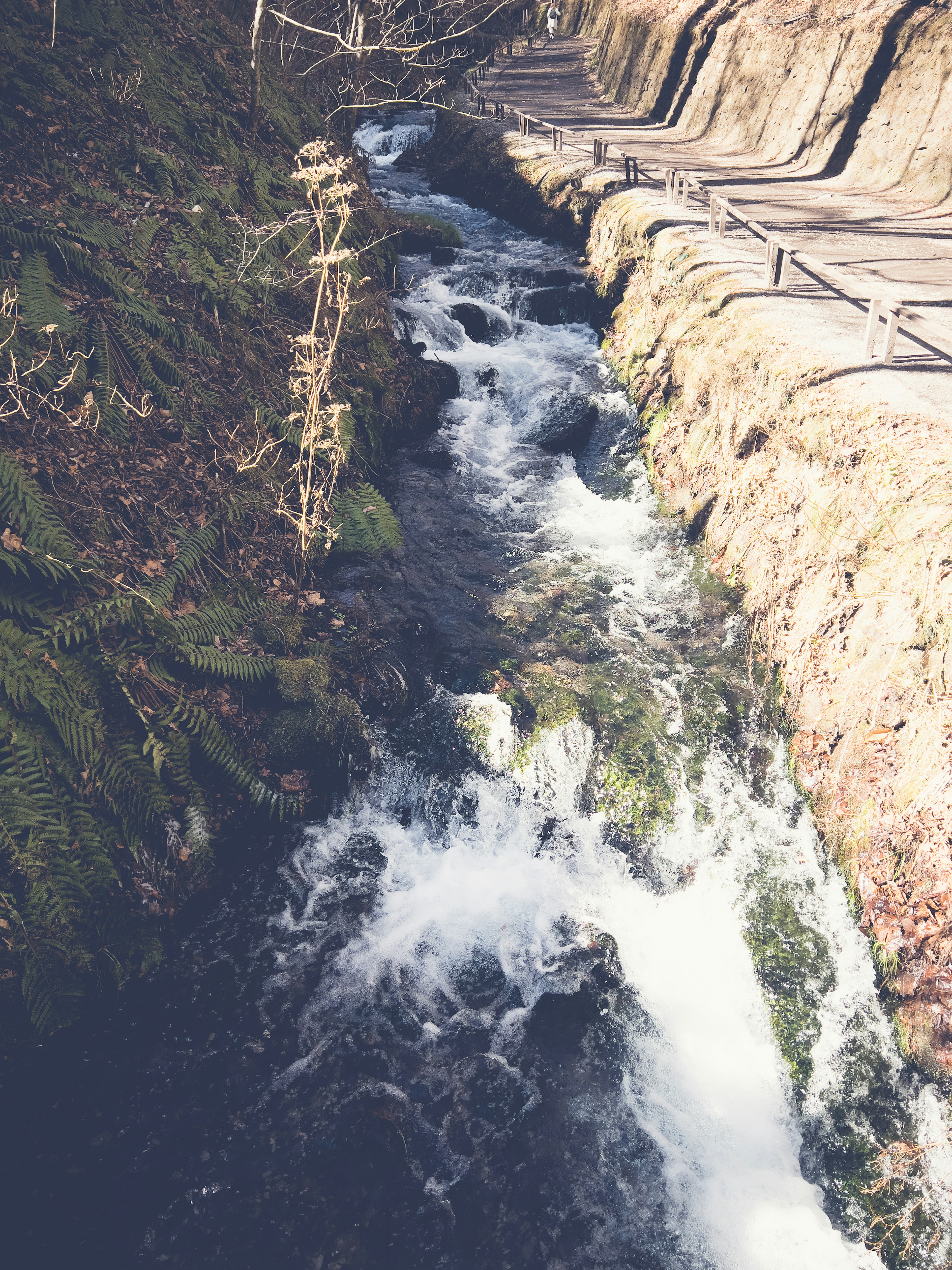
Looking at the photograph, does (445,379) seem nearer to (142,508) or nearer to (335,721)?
(142,508)

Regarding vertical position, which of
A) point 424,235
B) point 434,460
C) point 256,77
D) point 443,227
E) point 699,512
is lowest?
point 434,460

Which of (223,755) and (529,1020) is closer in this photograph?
(529,1020)

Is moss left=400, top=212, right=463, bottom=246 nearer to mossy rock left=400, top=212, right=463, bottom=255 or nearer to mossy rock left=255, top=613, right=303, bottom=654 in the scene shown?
mossy rock left=400, top=212, right=463, bottom=255

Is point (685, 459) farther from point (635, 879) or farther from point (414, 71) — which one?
point (414, 71)

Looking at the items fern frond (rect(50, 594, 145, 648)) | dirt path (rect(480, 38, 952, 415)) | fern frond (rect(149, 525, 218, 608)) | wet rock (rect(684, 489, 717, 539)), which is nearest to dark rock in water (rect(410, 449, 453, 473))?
wet rock (rect(684, 489, 717, 539))

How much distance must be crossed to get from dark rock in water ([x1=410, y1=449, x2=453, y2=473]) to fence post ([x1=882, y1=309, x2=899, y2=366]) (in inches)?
223

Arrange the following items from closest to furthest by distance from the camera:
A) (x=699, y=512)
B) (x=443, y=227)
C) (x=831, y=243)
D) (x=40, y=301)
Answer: (x=40, y=301) → (x=699, y=512) → (x=831, y=243) → (x=443, y=227)

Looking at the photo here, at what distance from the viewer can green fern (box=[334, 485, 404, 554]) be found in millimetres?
8750

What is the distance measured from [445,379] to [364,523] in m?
4.78

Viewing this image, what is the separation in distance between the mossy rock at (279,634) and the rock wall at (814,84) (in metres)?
13.8

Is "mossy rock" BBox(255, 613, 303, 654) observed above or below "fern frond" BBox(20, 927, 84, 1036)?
above

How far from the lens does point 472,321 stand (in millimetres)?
14109

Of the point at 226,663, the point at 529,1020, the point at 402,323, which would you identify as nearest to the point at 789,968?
the point at 529,1020

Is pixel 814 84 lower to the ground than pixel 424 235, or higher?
higher
